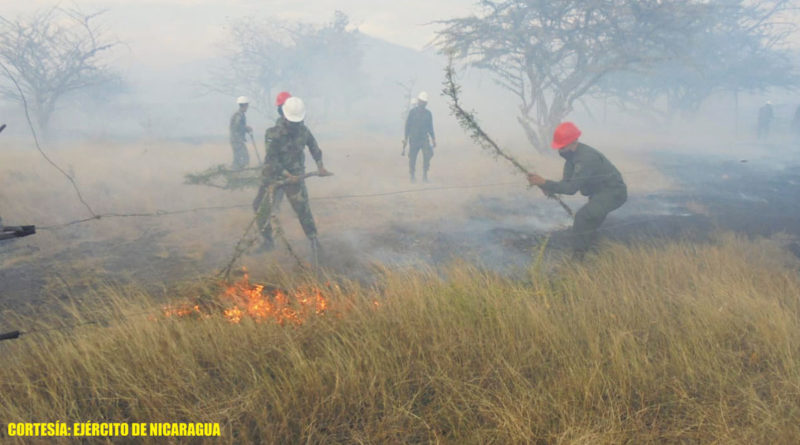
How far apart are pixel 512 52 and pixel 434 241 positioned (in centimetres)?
1072

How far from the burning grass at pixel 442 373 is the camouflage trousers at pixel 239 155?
272 inches

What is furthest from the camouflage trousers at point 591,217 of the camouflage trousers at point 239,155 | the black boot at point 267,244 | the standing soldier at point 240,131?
the camouflage trousers at point 239,155

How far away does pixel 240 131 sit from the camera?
29.3 feet

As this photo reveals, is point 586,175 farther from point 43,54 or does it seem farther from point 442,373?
point 43,54

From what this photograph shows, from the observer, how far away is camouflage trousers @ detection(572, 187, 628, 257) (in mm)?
4734

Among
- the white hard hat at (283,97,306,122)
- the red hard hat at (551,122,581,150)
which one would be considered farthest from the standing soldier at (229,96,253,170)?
the red hard hat at (551,122,581,150)

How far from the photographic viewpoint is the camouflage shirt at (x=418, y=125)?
31.7 ft

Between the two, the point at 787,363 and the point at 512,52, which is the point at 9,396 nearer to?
the point at 787,363

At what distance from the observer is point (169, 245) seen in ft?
18.9

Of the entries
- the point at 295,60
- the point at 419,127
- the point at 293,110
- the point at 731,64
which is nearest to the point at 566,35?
the point at 419,127

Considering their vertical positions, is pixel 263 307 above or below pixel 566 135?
below

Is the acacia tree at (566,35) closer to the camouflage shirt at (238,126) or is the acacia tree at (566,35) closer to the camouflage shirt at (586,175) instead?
the camouflage shirt at (238,126)

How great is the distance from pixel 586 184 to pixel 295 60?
28.9 metres

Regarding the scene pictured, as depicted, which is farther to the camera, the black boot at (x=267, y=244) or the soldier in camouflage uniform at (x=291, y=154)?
the black boot at (x=267, y=244)
